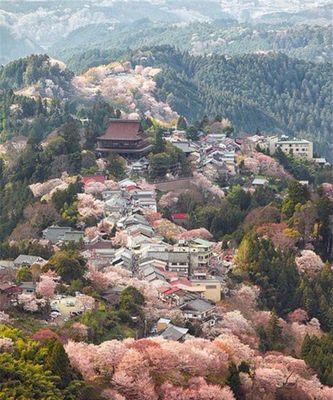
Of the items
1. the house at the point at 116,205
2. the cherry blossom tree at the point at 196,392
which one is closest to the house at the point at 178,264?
the house at the point at 116,205

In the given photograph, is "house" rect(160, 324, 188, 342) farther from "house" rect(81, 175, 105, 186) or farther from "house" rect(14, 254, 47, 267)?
"house" rect(81, 175, 105, 186)

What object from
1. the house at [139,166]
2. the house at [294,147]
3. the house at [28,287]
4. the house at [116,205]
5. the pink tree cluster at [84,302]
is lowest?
the house at [294,147]

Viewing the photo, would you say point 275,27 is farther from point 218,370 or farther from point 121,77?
point 218,370

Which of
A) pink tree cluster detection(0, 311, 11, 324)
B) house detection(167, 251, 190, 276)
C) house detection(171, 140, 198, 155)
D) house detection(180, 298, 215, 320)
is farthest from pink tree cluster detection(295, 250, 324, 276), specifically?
house detection(171, 140, 198, 155)

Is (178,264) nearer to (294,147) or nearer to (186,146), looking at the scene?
(186,146)

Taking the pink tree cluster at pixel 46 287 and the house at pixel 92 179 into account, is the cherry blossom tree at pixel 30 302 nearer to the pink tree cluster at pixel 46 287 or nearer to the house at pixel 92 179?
the pink tree cluster at pixel 46 287
